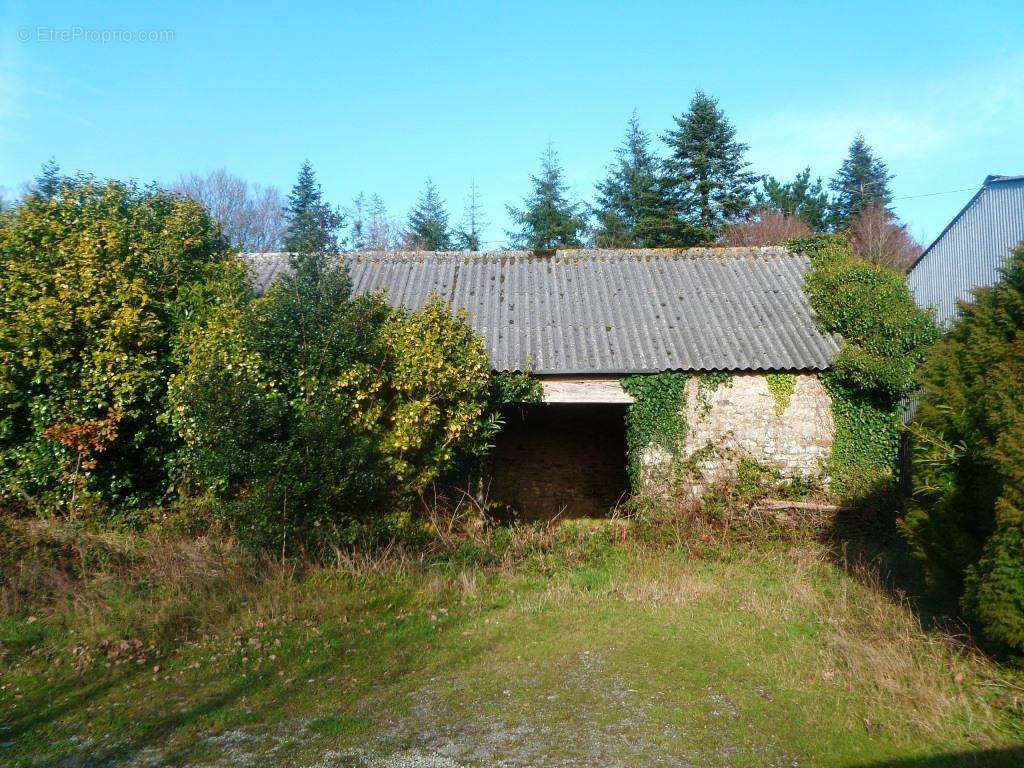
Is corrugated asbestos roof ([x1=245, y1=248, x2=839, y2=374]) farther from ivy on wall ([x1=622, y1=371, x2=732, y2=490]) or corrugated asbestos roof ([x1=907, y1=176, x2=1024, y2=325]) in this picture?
corrugated asbestos roof ([x1=907, y1=176, x2=1024, y2=325])

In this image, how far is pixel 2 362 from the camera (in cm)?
878

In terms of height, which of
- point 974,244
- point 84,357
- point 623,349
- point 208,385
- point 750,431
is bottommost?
point 750,431

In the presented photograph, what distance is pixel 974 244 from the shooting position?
651 inches

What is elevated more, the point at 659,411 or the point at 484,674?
the point at 659,411

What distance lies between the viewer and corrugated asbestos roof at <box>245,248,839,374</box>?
11383 mm

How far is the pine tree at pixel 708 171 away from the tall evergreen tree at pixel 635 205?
817mm

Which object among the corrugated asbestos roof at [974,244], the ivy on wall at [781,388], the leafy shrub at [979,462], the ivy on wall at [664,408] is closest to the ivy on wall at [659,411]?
the ivy on wall at [664,408]

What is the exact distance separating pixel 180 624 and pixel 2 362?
15.4 ft

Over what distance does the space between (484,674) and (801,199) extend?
34.5 metres

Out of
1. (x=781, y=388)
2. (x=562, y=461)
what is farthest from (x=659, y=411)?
(x=562, y=461)

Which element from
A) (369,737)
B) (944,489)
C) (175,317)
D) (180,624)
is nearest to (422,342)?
(175,317)

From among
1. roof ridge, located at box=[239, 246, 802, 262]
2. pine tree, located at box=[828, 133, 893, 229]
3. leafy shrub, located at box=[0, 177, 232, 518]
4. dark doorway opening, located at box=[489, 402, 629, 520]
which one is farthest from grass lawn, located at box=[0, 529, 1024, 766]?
pine tree, located at box=[828, 133, 893, 229]

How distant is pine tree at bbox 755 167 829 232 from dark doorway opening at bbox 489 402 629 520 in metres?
22.0

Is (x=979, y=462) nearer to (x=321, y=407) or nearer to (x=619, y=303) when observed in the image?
(x=321, y=407)
